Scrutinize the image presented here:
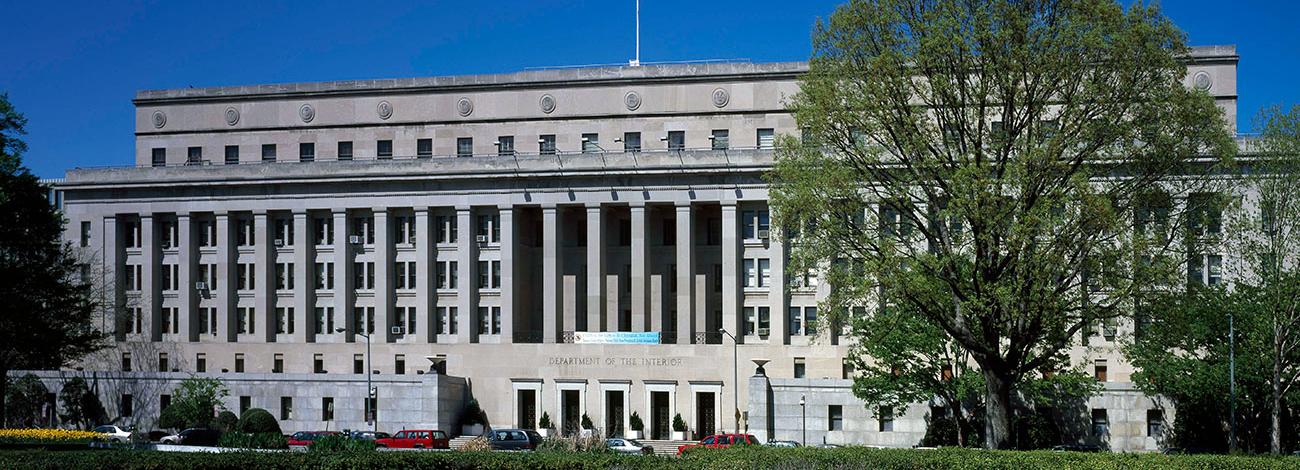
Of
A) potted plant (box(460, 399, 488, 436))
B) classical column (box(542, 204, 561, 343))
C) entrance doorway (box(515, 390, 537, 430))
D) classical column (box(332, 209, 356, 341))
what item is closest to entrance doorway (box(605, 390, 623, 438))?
entrance doorway (box(515, 390, 537, 430))

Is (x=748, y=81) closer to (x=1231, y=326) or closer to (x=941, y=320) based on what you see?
(x=1231, y=326)

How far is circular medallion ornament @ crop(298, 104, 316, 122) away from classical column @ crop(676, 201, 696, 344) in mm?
24958

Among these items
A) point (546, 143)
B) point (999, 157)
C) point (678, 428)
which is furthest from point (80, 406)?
point (999, 157)

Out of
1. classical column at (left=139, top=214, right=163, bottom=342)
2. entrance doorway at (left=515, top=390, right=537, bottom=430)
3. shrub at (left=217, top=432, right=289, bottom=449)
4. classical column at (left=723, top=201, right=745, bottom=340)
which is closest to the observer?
shrub at (left=217, top=432, right=289, bottom=449)

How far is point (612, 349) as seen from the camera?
77.2m

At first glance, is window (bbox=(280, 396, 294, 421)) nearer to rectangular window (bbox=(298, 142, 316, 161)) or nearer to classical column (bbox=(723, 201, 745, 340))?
rectangular window (bbox=(298, 142, 316, 161))

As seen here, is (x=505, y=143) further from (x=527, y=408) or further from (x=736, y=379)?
(x=736, y=379)

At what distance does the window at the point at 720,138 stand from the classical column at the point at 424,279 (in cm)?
1703

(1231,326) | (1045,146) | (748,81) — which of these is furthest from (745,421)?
(1045,146)

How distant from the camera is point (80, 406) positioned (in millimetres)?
81188

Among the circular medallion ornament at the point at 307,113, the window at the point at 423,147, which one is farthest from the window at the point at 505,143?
the circular medallion ornament at the point at 307,113

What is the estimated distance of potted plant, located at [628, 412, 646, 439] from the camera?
249 feet

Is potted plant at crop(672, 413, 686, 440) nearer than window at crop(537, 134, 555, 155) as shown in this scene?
Yes

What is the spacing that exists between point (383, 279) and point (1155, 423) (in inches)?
1693
